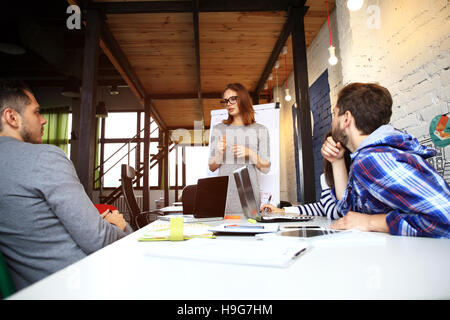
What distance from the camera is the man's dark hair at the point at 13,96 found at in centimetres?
127

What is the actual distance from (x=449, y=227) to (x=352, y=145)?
60 cm

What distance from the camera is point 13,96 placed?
1295 mm

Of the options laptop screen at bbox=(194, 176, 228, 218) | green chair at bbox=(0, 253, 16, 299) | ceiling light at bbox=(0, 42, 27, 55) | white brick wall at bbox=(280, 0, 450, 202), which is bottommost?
green chair at bbox=(0, 253, 16, 299)

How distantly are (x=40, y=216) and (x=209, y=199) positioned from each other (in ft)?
2.78

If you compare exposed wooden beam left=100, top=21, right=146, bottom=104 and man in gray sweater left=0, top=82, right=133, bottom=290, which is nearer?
man in gray sweater left=0, top=82, right=133, bottom=290

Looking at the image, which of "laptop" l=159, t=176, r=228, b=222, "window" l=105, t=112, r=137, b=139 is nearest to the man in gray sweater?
"laptop" l=159, t=176, r=228, b=222

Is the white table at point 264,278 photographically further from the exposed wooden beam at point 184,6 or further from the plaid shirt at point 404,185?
the exposed wooden beam at point 184,6

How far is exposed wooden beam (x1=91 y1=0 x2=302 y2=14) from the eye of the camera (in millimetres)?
3032

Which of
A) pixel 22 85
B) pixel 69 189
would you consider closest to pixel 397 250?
pixel 69 189

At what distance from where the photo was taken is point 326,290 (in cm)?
43

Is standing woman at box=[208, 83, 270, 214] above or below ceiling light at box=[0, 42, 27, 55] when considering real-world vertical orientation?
below

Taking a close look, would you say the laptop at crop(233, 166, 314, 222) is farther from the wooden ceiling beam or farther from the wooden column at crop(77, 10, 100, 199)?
the wooden ceiling beam

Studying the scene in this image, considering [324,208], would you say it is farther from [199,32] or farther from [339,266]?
[199,32]

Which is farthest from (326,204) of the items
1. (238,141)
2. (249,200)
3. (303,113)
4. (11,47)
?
(11,47)
